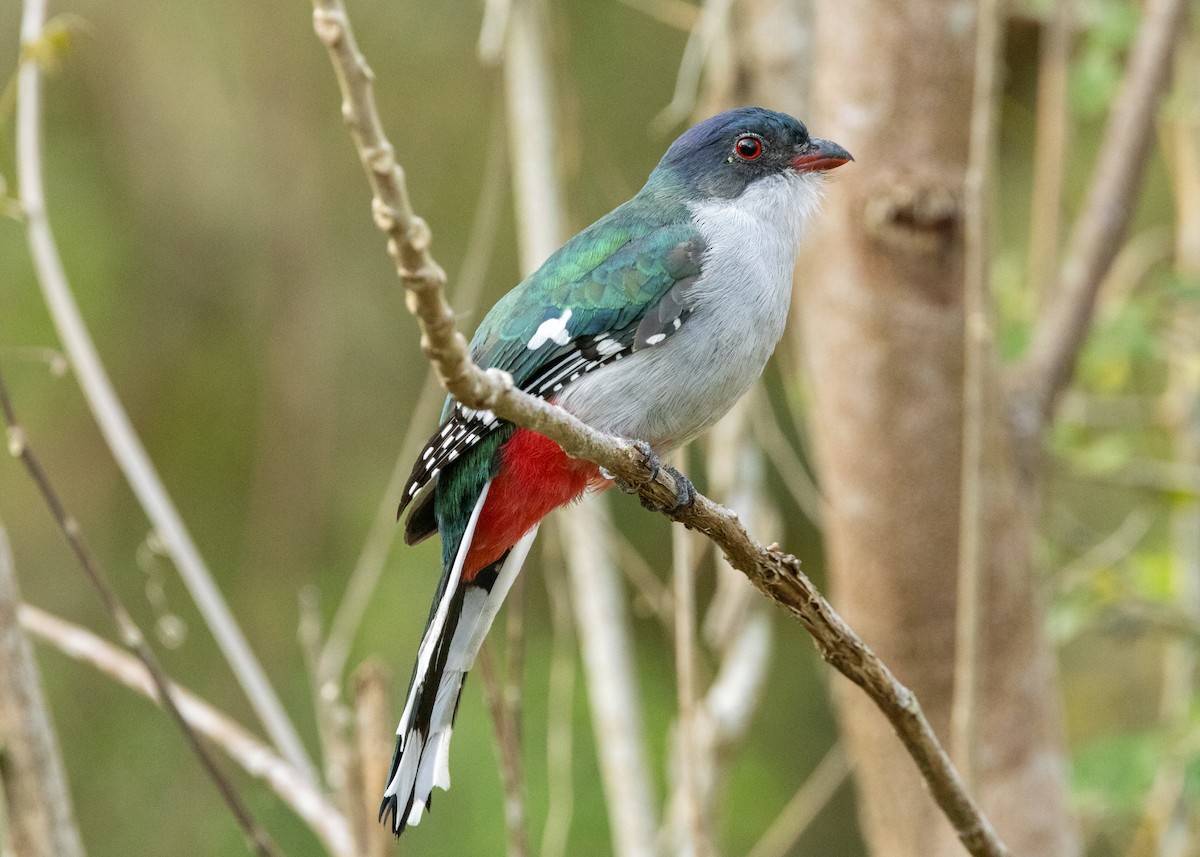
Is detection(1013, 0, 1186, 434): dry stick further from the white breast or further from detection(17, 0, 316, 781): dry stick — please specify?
detection(17, 0, 316, 781): dry stick

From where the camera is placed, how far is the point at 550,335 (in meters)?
2.56

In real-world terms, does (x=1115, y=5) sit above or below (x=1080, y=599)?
above

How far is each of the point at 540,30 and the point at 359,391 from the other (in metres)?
2.66

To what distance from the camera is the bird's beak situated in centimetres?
299

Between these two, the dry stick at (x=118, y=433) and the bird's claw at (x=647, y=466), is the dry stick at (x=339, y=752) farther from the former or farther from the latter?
the bird's claw at (x=647, y=466)

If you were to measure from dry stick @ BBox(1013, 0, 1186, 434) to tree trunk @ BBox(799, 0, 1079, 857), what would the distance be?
14 centimetres

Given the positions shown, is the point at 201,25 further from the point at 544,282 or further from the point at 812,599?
the point at 812,599

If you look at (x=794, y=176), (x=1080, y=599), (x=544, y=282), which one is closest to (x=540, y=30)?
(x=794, y=176)

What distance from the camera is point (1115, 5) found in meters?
4.30

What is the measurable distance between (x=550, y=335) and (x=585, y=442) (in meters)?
0.84

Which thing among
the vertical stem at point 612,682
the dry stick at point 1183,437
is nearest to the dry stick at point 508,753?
the vertical stem at point 612,682

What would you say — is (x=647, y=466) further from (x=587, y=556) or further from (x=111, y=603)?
(x=587, y=556)

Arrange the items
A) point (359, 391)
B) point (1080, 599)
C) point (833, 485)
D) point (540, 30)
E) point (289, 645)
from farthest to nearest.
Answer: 1. point (359, 391)
2. point (289, 645)
3. point (1080, 599)
4. point (540, 30)
5. point (833, 485)

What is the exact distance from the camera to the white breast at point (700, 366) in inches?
99.9
